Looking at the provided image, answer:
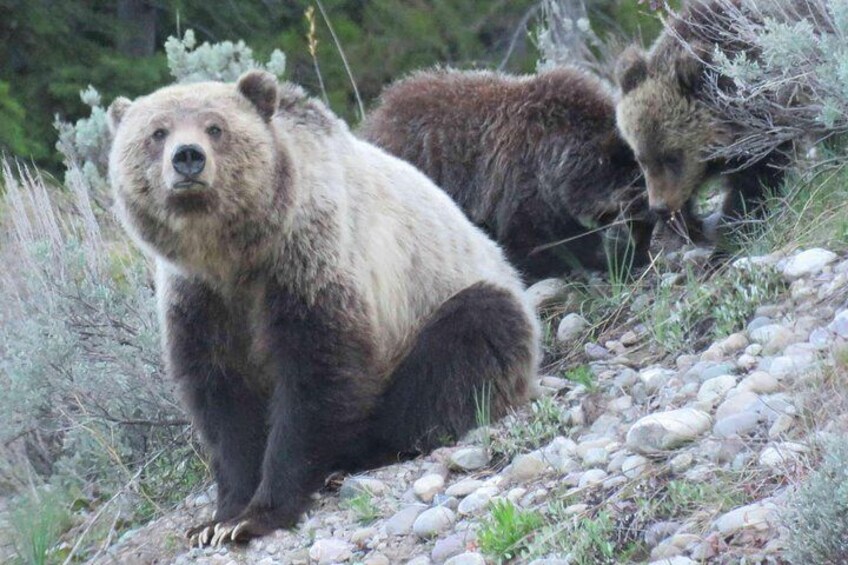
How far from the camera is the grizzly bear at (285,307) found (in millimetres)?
5836

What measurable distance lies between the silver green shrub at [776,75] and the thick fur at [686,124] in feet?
0.15

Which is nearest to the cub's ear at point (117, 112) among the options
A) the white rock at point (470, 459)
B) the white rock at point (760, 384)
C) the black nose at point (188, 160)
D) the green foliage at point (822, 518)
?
the black nose at point (188, 160)

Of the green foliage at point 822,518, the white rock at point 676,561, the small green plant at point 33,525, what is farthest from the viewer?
the small green plant at point 33,525

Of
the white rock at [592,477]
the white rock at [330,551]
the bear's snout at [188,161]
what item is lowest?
the white rock at [330,551]

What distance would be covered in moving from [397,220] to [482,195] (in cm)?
171

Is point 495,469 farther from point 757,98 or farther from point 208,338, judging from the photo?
point 757,98

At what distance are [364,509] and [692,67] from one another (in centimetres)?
293

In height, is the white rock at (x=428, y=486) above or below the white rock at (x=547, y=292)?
below

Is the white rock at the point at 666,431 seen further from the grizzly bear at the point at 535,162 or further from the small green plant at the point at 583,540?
the grizzly bear at the point at 535,162

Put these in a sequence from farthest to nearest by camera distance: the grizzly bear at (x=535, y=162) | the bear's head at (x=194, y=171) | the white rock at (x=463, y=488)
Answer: the grizzly bear at (x=535, y=162)
the bear's head at (x=194, y=171)
the white rock at (x=463, y=488)

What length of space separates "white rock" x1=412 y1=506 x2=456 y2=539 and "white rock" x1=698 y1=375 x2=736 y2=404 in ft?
3.28

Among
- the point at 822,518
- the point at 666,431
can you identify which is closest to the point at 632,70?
the point at 666,431

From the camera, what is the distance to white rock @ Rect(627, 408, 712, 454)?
16.5 ft

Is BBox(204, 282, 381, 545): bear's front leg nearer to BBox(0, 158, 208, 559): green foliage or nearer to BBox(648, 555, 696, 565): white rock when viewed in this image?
BBox(0, 158, 208, 559): green foliage
